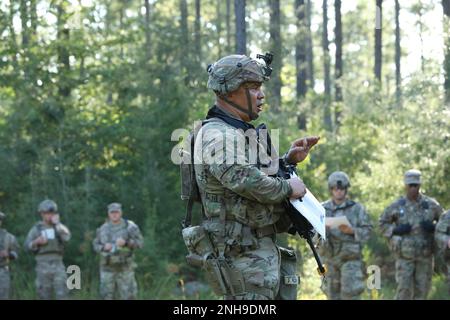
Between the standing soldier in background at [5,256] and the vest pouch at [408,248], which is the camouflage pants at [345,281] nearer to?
the vest pouch at [408,248]

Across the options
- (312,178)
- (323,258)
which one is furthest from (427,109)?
(323,258)

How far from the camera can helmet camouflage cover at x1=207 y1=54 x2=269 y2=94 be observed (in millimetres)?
6660

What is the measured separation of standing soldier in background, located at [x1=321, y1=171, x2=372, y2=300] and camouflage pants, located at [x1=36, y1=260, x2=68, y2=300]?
14.6 ft

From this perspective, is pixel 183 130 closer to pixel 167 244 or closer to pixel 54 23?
pixel 167 244

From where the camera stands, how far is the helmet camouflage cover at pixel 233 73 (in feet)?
21.9

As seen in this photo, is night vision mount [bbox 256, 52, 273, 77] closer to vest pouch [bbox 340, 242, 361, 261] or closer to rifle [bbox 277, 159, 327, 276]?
rifle [bbox 277, 159, 327, 276]

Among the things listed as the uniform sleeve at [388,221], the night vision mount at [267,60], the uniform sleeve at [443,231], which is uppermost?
the night vision mount at [267,60]

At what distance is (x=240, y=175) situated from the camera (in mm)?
6297

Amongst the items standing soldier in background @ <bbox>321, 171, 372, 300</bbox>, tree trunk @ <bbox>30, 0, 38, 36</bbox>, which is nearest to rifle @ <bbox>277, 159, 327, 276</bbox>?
standing soldier in background @ <bbox>321, 171, 372, 300</bbox>

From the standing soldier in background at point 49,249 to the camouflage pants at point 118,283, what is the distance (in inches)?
28.0

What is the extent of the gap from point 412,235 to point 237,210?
24.0 ft

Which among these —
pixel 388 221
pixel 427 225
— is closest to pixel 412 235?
pixel 427 225

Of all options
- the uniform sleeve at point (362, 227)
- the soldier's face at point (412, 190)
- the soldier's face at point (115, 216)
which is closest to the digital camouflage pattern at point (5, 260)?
the soldier's face at point (115, 216)

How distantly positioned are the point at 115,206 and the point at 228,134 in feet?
29.1
